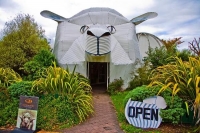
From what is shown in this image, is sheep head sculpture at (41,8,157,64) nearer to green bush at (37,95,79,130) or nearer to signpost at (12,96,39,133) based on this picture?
green bush at (37,95,79,130)

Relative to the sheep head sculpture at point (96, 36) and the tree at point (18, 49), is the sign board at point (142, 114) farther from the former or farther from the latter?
the tree at point (18, 49)

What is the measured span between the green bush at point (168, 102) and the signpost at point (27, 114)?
2.71m

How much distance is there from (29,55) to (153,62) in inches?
276

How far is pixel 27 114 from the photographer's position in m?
5.68

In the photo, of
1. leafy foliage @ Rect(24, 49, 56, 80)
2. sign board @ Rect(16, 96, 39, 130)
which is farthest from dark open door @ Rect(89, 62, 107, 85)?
sign board @ Rect(16, 96, 39, 130)

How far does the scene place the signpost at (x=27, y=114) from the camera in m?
5.60

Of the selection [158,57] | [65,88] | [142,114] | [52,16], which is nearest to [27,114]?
[65,88]

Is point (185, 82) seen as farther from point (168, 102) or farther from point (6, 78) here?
point (6, 78)

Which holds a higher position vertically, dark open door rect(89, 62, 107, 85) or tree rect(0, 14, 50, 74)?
tree rect(0, 14, 50, 74)

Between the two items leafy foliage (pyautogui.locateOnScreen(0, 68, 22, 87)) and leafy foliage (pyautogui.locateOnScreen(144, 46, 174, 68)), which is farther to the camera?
leafy foliage (pyautogui.locateOnScreen(144, 46, 174, 68))

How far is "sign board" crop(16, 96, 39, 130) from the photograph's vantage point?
561 centimetres

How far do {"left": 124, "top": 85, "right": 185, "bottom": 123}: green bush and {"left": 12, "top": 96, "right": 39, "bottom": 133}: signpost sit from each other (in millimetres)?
2709

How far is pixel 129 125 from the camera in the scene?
227 inches

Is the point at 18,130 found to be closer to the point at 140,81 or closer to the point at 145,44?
the point at 140,81
